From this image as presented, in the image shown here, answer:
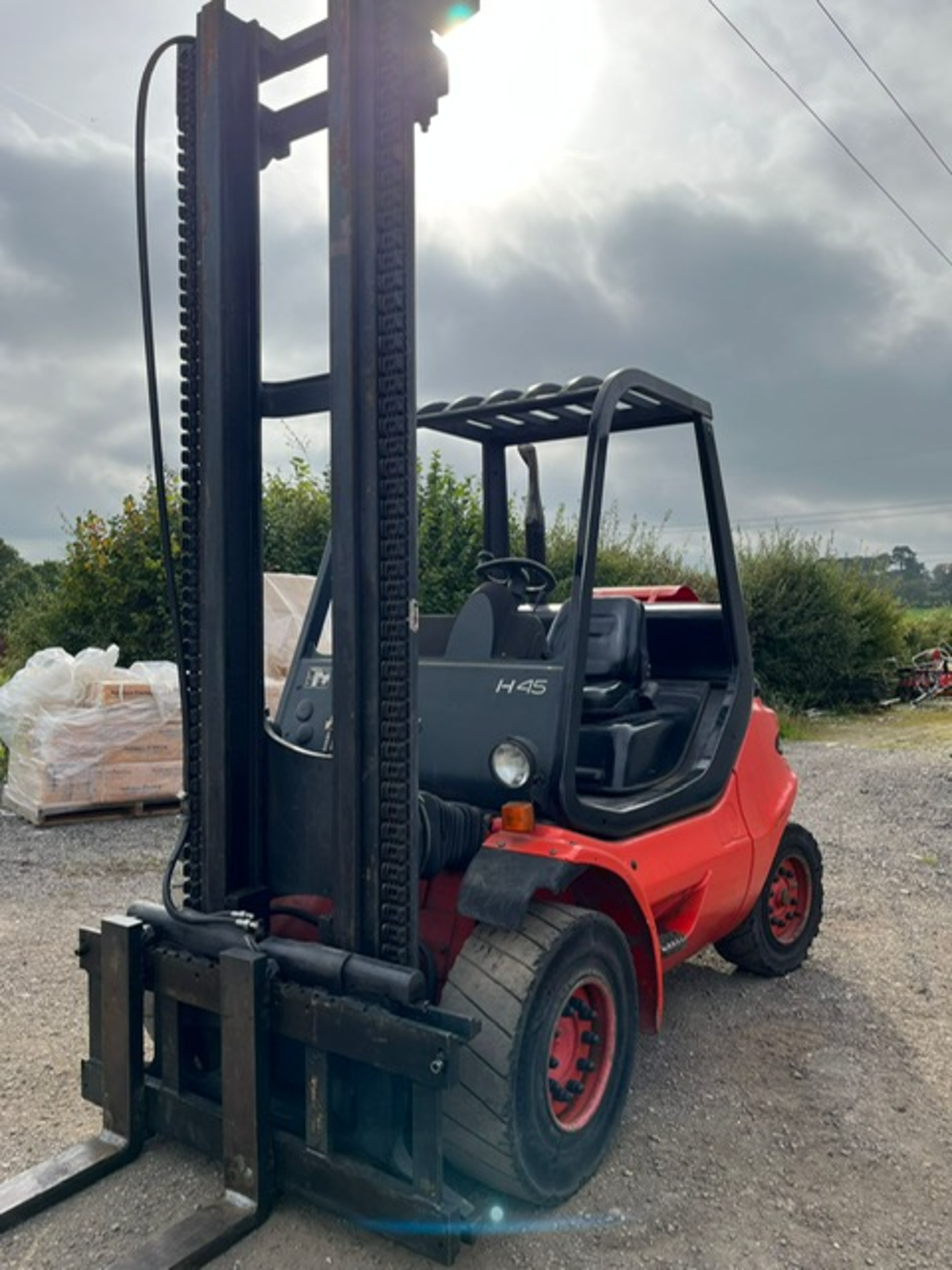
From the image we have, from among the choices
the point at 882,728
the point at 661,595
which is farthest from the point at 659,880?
the point at 882,728

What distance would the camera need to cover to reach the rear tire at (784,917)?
4879 millimetres

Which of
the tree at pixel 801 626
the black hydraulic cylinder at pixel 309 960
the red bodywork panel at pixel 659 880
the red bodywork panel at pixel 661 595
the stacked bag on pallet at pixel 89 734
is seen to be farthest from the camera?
the tree at pixel 801 626

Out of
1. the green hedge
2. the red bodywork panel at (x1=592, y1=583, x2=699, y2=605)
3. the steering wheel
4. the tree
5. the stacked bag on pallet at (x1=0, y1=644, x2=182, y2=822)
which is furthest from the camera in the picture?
the tree

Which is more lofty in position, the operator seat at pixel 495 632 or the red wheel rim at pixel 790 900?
the operator seat at pixel 495 632

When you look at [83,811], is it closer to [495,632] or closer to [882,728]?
[495,632]

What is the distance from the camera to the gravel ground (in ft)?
9.52

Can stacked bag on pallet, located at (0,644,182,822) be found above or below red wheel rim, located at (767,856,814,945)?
above

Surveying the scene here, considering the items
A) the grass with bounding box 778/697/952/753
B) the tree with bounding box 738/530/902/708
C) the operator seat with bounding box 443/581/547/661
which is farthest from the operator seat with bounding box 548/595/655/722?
the tree with bounding box 738/530/902/708

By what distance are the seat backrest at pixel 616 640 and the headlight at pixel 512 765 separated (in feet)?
2.51

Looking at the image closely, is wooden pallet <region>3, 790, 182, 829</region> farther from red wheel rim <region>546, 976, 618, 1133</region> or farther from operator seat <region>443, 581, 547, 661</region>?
red wheel rim <region>546, 976, 618, 1133</region>

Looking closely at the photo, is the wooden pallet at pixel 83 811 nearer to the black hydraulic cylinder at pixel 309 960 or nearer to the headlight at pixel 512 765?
the black hydraulic cylinder at pixel 309 960

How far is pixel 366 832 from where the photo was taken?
9.80 ft

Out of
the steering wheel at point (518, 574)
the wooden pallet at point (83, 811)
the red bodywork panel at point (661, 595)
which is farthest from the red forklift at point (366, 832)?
the wooden pallet at point (83, 811)

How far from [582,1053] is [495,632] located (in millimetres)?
1435
